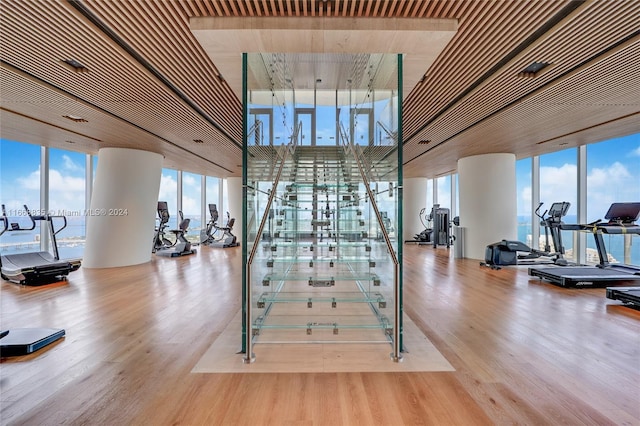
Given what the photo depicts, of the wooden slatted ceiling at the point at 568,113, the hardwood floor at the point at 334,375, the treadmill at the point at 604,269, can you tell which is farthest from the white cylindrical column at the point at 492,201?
the hardwood floor at the point at 334,375

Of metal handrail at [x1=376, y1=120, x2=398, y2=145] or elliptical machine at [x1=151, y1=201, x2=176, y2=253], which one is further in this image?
elliptical machine at [x1=151, y1=201, x2=176, y2=253]

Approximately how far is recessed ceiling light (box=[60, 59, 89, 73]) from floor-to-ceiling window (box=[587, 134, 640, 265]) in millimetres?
10177

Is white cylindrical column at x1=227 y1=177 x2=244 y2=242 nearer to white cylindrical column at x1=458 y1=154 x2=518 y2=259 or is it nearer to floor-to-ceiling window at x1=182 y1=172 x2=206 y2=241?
floor-to-ceiling window at x1=182 y1=172 x2=206 y2=241

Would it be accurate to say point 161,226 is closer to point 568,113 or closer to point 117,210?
point 117,210

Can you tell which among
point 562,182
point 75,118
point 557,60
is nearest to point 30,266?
point 75,118

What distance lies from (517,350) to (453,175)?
12264mm

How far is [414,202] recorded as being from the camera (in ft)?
46.4

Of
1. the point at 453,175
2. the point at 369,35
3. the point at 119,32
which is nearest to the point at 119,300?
the point at 119,32

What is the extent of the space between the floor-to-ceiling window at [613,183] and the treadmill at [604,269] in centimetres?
124

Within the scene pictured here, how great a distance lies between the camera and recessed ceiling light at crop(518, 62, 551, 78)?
3654 millimetres

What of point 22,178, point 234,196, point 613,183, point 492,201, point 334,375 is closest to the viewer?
point 334,375

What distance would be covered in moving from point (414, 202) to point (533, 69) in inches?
415

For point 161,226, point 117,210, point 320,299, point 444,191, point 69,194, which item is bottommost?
point 320,299

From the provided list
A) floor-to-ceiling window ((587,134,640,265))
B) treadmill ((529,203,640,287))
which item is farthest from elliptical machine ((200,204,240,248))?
floor-to-ceiling window ((587,134,640,265))
